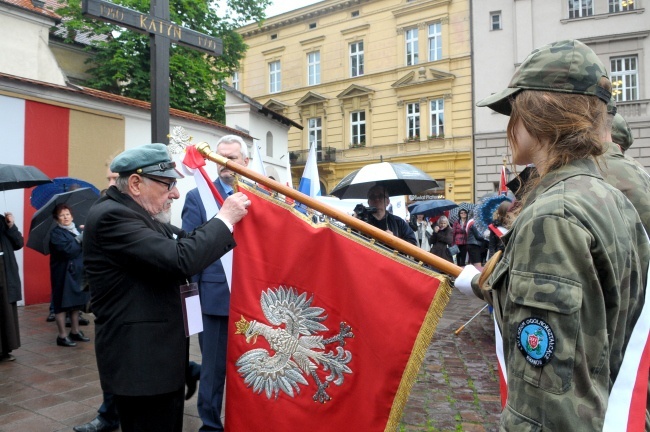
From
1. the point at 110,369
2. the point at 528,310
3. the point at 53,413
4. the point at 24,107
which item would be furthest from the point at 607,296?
the point at 24,107

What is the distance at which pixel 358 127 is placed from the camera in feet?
100

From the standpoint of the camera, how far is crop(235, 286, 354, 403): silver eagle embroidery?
2.30 m

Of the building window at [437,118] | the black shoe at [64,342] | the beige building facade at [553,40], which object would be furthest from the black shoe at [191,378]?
the building window at [437,118]

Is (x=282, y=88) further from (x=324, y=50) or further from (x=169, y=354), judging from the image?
(x=169, y=354)

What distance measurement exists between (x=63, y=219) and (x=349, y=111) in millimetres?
25395

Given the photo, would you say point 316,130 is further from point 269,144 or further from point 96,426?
point 96,426

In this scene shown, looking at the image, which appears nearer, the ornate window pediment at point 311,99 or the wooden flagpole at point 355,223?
the wooden flagpole at point 355,223

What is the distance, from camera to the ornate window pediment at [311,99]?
3177cm

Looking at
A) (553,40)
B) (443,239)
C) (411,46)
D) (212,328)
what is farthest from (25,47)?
(553,40)

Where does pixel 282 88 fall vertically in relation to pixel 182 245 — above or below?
above

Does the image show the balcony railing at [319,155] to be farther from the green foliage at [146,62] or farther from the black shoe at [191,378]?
the black shoe at [191,378]

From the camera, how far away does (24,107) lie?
9.37 meters

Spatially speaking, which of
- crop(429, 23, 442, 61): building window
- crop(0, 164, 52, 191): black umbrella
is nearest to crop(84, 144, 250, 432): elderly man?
crop(0, 164, 52, 191): black umbrella

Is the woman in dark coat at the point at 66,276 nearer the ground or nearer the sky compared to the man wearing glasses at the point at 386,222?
nearer the ground
